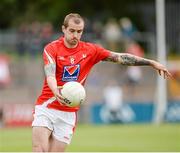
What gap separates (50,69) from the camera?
12.9 metres

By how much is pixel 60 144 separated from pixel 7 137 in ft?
45.1

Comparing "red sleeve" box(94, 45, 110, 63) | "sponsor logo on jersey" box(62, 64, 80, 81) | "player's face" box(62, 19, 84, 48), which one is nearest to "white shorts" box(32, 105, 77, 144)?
"sponsor logo on jersey" box(62, 64, 80, 81)

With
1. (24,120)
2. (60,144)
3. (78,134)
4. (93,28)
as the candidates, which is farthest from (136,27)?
(60,144)

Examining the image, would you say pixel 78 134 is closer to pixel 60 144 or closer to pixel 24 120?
pixel 24 120

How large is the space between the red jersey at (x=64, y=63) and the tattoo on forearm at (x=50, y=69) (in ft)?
0.29

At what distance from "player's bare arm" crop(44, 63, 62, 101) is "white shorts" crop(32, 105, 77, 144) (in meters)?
0.59

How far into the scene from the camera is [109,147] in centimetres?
2252

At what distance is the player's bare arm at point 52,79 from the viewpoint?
12344mm

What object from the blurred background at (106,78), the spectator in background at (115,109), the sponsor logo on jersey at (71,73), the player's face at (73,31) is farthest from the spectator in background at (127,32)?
the player's face at (73,31)

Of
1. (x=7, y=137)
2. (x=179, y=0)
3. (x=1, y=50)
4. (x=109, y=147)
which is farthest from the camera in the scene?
(x=179, y=0)

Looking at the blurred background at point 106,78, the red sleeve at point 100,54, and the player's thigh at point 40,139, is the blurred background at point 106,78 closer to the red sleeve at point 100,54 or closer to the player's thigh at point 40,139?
the red sleeve at point 100,54

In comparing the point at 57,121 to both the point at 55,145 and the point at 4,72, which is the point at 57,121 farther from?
the point at 4,72

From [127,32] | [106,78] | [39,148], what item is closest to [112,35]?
[127,32]

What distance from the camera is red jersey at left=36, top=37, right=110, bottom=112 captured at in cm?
1309
